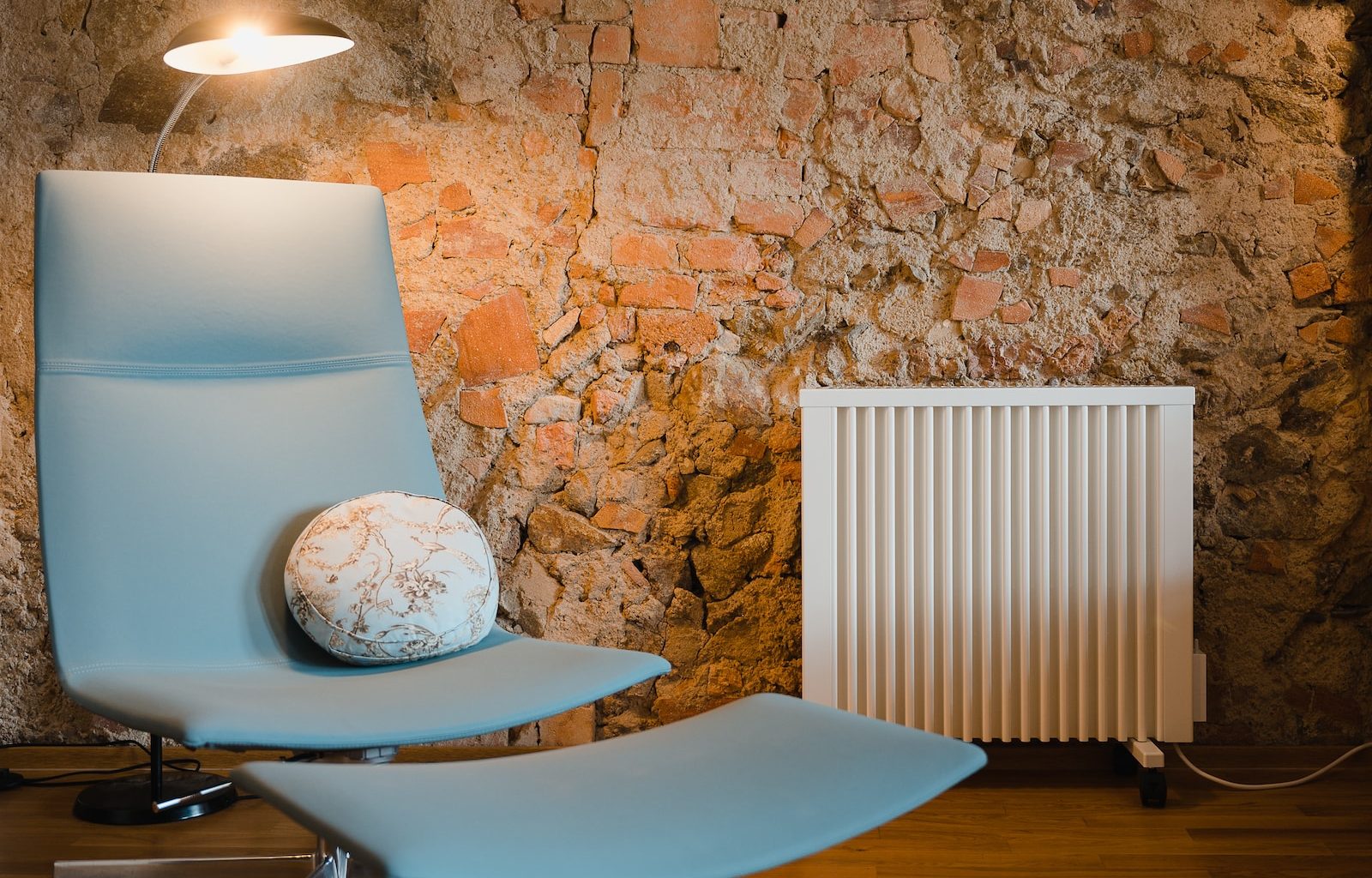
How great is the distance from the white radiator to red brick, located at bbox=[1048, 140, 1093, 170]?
430 millimetres

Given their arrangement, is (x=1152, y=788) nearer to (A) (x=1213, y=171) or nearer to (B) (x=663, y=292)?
(A) (x=1213, y=171)

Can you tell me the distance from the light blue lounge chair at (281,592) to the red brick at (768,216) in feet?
2.12

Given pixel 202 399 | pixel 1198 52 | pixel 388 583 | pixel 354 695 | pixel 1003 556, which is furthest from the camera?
pixel 1198 52

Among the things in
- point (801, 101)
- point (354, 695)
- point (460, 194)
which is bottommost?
point (354, 695)

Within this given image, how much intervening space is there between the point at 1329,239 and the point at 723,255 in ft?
3.38

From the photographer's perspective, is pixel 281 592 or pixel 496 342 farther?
pixel 496 342

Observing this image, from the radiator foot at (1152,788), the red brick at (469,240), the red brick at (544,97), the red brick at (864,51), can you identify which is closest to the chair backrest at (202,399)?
the red brick at (469,240)

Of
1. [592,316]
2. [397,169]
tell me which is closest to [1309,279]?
[592,316]

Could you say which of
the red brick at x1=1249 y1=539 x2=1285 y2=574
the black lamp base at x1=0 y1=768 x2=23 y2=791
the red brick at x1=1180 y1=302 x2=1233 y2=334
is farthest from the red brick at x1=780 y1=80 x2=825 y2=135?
the black lamp base at x1=0 y1=768 x2=23 y2=791

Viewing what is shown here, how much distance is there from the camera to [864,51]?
6.52 feet

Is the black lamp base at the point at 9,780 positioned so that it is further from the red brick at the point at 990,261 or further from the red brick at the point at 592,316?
the red brick at the point at 990,261

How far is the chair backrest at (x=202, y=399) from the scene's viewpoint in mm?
1328

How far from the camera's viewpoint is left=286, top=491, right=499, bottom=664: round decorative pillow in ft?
4.38

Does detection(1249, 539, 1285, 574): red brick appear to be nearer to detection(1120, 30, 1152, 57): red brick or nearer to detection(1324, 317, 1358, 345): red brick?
detection(1324, 317, 1358, 345): red brick
